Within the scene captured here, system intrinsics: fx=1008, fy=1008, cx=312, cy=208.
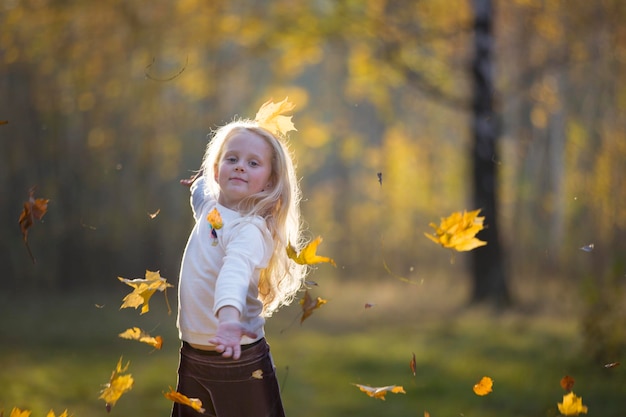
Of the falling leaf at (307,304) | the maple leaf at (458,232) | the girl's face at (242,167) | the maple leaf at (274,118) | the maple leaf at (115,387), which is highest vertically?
the maple leaf at (274,118)

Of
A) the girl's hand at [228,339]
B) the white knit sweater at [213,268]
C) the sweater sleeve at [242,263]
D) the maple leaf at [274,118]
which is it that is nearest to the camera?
the girl's hand at [228,339]

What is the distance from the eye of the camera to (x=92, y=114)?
1341cm

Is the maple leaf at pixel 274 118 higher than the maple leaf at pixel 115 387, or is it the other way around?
the maple leaf at pixel 274 118

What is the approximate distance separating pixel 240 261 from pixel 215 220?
9.0 inches

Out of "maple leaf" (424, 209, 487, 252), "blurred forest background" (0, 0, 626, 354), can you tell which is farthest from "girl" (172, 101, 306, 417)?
"blurred forest background" (0, 0, 626, 354)

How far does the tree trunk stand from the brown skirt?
7863mm

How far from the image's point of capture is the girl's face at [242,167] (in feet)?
9.90

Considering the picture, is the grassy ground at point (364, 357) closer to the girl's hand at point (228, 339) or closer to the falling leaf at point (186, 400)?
the falling leaf at point (186, 400)

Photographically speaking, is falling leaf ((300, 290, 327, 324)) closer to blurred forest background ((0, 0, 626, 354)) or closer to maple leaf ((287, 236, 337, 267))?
maple leaf ((287, 236, 337, 267))

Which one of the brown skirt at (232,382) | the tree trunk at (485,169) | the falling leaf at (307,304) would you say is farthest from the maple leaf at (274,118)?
the tree trunk at (485,169)

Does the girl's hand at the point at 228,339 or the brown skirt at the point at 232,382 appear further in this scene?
the brown skirt at the point at 232,382

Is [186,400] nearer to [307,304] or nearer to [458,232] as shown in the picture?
[307,304]

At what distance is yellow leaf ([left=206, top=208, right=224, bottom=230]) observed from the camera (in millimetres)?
2932

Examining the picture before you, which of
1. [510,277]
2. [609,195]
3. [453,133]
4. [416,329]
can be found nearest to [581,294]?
[416,329]
